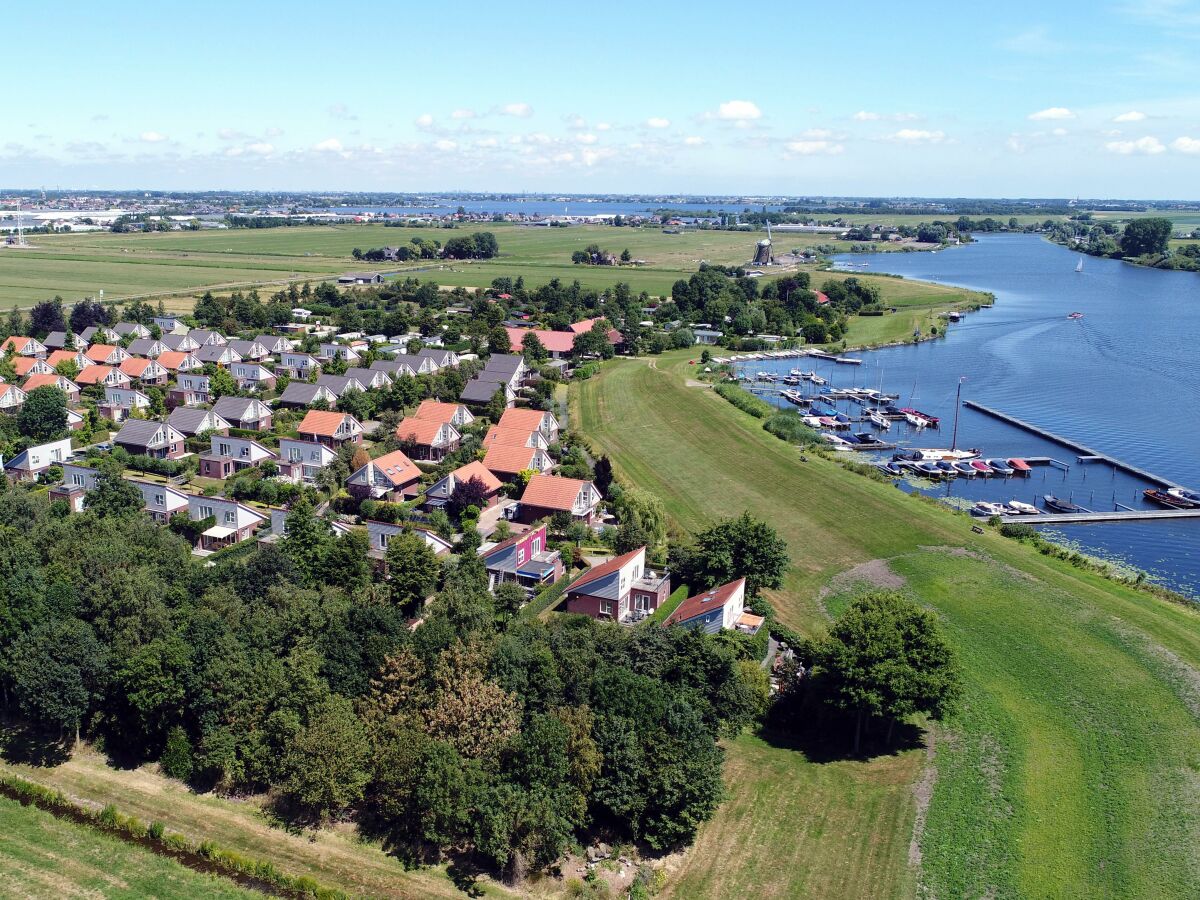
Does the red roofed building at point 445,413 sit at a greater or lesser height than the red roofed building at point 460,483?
greater

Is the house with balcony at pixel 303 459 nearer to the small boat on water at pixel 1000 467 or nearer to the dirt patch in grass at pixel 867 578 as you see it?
the dirt patch in grass at pixel 867 578

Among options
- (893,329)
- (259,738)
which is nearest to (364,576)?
(259,738)

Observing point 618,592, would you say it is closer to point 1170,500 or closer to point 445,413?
point 445,413

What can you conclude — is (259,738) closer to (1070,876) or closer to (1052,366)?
(1070,876)

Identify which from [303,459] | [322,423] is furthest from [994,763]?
[322,423]

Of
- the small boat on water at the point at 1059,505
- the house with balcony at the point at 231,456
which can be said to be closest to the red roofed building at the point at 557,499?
the house with balcony at the point at 231,456

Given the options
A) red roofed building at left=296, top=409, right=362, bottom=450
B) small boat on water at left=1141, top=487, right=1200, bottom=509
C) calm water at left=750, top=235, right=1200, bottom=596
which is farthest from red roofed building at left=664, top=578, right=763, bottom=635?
small boat on water at left=1141, top=487, right=1200, bottom=509
